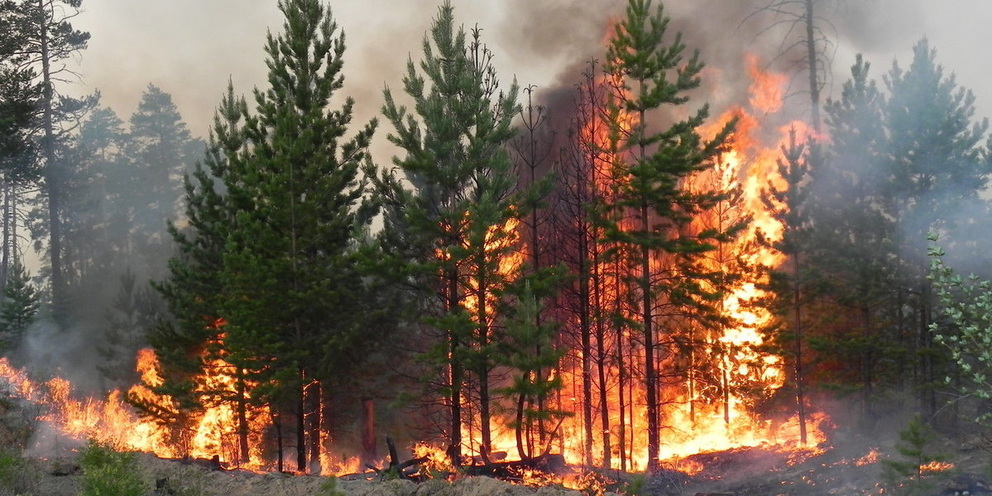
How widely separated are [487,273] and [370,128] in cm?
582

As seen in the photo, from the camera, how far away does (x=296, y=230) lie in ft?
73.6

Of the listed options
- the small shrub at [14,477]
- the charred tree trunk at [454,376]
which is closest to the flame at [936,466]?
the charred tree trunk at [454,376]

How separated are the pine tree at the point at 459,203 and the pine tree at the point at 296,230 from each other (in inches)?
80.0

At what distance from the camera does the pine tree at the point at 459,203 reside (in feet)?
68.3

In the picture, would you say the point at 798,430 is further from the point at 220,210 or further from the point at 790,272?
the point at 220,210

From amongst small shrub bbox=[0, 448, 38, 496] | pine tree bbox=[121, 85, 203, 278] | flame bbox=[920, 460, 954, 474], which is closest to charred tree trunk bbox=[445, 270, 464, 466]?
small shrub bbox=[0, 448, 38, 496]

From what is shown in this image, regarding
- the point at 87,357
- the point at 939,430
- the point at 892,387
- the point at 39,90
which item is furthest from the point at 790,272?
the point at 87,357

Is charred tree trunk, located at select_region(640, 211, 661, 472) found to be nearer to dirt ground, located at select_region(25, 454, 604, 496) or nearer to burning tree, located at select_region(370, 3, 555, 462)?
burning tree, located at select_region(370, 3, 555, 462)

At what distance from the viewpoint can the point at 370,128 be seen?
2395cm

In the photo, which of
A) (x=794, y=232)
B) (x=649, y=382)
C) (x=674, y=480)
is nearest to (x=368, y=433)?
(x=649, y=382)

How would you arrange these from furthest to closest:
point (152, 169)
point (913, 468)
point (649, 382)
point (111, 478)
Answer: point (152, 169)
point (649, 382)
point (913, 468)
point (111, 478)

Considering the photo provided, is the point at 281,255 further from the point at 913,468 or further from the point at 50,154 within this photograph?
the point at 50,154

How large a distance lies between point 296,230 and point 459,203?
14.5ft

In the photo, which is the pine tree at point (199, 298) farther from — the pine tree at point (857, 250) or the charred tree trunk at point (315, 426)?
the pine tree at point (857, 250)
